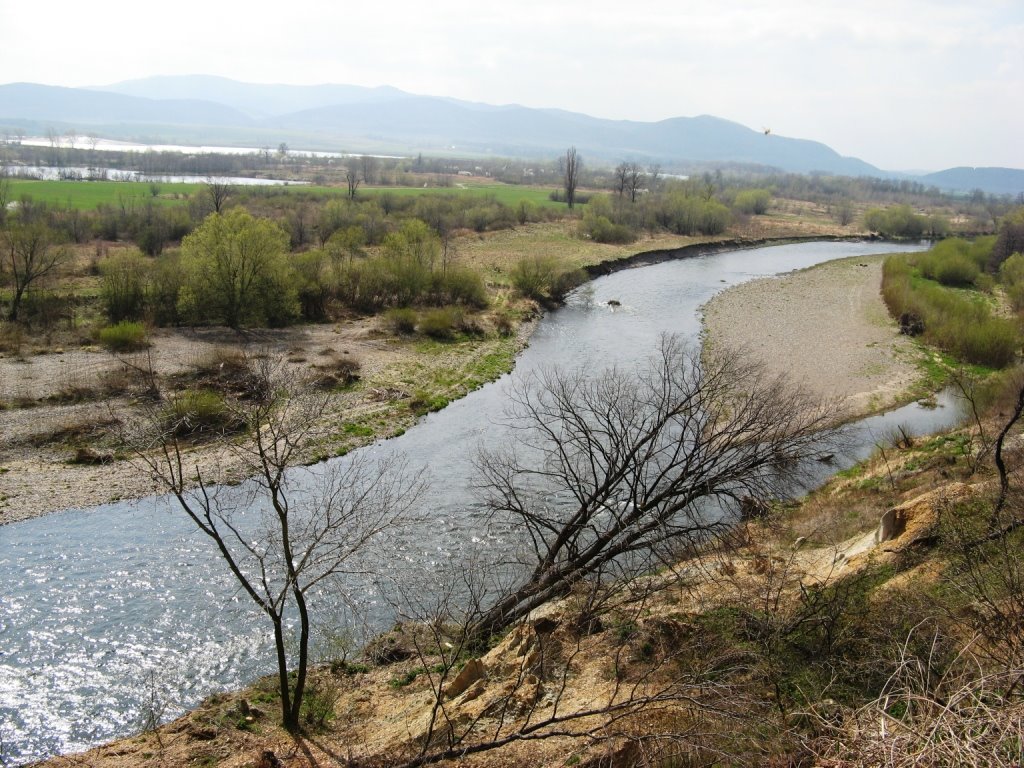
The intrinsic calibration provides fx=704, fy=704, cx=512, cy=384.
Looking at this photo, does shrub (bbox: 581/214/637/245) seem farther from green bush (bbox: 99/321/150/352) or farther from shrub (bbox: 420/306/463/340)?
green bush (bbox: 99/321/150/352)

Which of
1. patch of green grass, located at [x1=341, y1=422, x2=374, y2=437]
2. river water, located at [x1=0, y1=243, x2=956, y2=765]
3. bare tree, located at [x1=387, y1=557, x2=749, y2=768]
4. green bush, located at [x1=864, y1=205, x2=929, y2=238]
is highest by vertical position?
green bush, located at [x1=864, y1=205, x2=929, y2=238]

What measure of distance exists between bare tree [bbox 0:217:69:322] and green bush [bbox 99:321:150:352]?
6.82 m

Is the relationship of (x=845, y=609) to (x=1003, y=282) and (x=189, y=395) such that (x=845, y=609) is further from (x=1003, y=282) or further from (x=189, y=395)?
(x=1003, y=282)

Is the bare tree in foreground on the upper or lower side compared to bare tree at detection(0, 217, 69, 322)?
lower

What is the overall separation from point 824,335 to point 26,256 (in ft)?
150

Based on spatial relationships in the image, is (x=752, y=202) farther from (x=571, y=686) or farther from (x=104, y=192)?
(x=571, y=686)

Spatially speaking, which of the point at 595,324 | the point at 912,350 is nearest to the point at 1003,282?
the point at 912,350

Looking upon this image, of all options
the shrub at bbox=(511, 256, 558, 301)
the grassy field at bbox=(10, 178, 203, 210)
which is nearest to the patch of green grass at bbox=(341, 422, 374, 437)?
the shrub at bbox=(511, 256, 558, 301)

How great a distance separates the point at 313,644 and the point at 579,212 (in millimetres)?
85681

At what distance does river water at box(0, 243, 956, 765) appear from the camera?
525 inches

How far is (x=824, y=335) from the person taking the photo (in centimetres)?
4322

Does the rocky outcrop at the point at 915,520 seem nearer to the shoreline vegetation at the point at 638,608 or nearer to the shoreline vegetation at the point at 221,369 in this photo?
the shoreline vegetation at the point at 638,608

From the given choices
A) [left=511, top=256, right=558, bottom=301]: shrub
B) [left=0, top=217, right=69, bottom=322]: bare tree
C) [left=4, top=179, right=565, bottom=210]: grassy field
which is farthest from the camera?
[left=4, top=179, right=565, bottom=210]: grassy field

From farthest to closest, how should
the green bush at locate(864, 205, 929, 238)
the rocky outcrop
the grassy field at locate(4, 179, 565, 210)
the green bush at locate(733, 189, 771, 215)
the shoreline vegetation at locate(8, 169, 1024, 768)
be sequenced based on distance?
the green bush at locate(733, 189, 771, 215) < the green bush at locate(864, 205, 929, 238) < the grassy field at locate(4, 179, 565, 210) < the rocky outcrop < the shoreline vegetation at locate(8, 169, 1024, 768)
